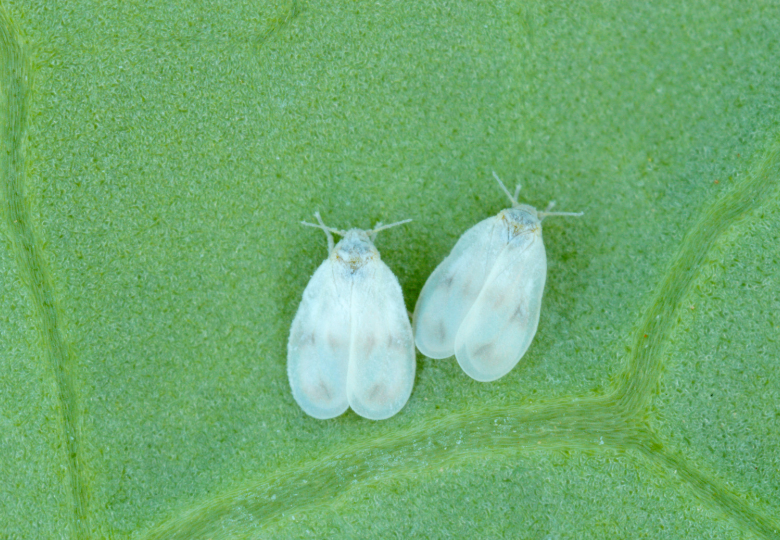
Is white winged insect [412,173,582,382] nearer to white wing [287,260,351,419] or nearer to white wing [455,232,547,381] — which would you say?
white wing [455,232,547,381]

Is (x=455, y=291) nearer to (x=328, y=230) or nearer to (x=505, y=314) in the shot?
(x=505, y=314)

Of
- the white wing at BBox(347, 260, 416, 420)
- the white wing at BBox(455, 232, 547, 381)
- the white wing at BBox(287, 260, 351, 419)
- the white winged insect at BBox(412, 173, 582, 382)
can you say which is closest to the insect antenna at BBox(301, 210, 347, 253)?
the white wing at BBox(287, 260, 351, 419)

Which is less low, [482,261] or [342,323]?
[482,261]

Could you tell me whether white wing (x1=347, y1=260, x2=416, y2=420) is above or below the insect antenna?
below

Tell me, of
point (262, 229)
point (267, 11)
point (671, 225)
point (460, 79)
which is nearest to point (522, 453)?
point (671, 225)

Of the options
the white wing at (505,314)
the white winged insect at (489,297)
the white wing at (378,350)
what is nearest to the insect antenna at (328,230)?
the white wing at (378,350)

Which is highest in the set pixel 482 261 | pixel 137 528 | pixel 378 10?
pixel 378 10

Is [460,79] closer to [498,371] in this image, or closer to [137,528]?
[498,371]
